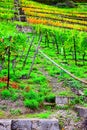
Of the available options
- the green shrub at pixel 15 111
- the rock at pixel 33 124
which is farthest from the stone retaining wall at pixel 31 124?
the green shrub at pixel 15 111

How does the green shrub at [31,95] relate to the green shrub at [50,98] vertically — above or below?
above

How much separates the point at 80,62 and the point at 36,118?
14.3m

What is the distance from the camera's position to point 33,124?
18.0 m

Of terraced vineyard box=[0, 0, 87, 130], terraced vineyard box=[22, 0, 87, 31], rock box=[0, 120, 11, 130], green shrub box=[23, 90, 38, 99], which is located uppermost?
rock box=[0, 120, 11, 130]

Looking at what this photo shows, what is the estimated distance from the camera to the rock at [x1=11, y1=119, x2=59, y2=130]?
703 inches

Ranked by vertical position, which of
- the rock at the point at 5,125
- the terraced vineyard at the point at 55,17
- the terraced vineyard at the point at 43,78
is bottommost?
the terraced vineyard at the point at 55,17

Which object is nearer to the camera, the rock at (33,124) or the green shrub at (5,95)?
the rock at (33,124)

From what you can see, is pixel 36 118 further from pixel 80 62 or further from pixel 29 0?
pixel 29 0

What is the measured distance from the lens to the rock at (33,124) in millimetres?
17859

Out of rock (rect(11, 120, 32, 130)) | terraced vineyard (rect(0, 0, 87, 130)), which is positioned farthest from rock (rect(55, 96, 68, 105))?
rock (rect(11, 120, 32, 130))

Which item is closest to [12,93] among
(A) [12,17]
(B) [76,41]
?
(B) [76,41]

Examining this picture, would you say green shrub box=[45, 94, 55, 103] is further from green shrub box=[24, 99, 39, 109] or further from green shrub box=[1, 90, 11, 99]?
green shrub box=[1, 90, 11, 99]

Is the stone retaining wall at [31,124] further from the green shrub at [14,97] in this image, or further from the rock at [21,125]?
the green shrub at [14,97]


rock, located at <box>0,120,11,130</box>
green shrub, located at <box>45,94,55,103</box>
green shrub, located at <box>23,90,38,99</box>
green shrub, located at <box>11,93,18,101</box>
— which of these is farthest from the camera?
green shrub, located at <box>45,94,55,103</box>
